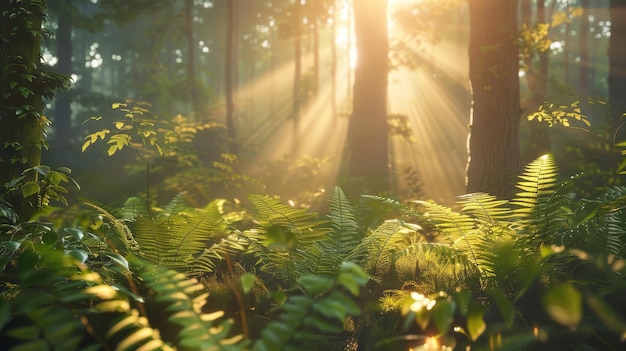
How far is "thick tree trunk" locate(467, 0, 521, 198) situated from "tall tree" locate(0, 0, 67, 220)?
4.61 m

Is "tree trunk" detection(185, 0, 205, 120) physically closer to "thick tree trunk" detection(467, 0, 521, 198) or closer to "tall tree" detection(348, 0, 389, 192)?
"tall tree" detection(348, 0, 389, 192)

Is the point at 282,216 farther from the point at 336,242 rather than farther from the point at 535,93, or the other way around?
the point at 535,93

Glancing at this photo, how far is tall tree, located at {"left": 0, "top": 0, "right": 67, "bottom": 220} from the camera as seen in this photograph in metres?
3.71

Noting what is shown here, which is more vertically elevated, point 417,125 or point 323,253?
point 323,253

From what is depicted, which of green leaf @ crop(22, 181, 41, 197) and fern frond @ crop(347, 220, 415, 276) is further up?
green leaf @ crop(22, 181, 41, 197)

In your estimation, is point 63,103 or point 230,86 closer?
point 230,86

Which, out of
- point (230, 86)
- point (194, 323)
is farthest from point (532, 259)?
point (230, 86)

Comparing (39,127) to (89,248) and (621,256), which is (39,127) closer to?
(89,248)

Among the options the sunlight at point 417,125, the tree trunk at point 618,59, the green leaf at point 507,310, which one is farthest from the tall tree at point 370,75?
the green leaf at point 507,310

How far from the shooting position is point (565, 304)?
1.34 meters

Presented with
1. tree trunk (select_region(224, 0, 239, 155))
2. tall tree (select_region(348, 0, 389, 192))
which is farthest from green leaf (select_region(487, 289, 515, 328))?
tree trunk (select_region(224, 0, 239, 155))

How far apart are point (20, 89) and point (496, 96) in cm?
490

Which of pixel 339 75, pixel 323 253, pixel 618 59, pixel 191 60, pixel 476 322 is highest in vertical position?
pixel 191 60

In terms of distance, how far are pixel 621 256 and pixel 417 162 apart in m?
20.5
